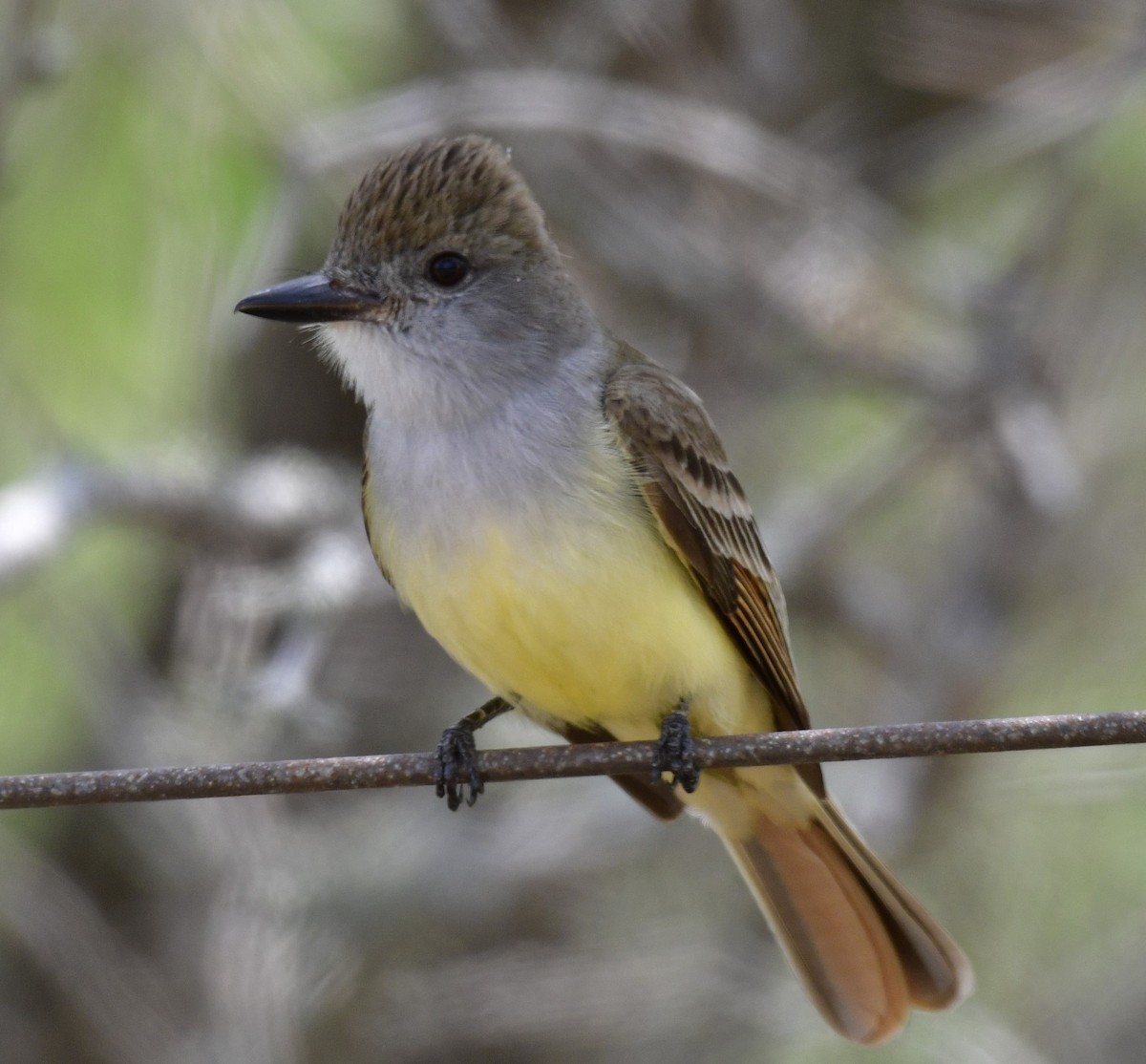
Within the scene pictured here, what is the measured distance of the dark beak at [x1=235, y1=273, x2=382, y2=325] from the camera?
3.57 meters

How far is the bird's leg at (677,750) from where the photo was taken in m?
3.39

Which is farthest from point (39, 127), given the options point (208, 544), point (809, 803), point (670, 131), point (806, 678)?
point (809, 803)

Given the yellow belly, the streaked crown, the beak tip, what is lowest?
the yellow belly

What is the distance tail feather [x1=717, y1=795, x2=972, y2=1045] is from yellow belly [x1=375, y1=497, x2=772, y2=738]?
0.50 meters

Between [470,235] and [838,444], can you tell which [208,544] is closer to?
[470,235]

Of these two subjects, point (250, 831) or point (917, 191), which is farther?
point (917, 191)

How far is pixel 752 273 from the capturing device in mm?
5941

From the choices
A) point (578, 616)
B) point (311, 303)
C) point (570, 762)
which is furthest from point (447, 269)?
point (570, 762)

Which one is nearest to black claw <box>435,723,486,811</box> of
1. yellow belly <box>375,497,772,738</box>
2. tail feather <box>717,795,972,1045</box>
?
yellow belly <box>375,497,772,738</box>

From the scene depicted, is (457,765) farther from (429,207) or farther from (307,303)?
(429,207)

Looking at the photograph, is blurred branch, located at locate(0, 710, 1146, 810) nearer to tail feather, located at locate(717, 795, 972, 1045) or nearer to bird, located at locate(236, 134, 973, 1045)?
bird, located at locate(236, 134, 973, 1045)

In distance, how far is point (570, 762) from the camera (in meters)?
2.61

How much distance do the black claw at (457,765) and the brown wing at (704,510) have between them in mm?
601

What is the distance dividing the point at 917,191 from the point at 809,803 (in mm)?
3303
